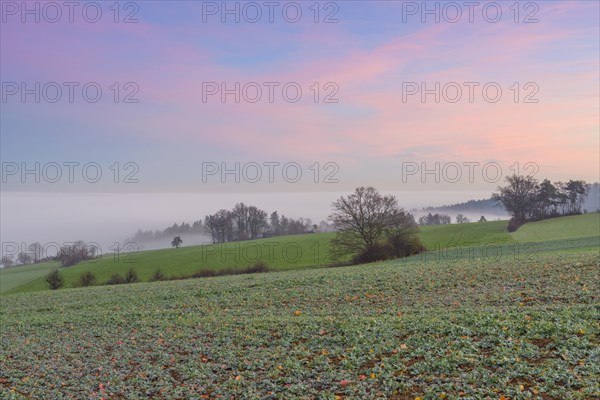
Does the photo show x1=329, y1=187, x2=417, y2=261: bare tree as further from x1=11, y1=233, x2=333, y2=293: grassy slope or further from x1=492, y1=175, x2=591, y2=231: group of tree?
x1=492, y1=175, x2=591, y2=231: group of tree

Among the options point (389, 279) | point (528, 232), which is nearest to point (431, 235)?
point (528, 232)

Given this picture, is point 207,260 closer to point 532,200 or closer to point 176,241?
point 176,241

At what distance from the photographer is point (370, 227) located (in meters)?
65.1

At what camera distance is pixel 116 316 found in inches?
912

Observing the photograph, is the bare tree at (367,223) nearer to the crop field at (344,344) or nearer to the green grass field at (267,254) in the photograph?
the green grass field at (267,254)

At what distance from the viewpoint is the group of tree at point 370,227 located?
61.1m

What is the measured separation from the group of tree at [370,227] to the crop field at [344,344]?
3564 cm

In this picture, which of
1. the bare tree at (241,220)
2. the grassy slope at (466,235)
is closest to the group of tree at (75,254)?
the bare tree at (241,220)

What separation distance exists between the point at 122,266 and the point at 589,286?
270 feet

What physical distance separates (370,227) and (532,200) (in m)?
52.5

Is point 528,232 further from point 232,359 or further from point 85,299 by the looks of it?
point 232,359

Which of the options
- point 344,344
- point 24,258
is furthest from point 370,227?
point 24,258

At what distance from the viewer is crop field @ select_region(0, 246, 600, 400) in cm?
1058

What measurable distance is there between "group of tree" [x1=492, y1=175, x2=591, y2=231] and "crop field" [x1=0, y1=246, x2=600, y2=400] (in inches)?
3132
